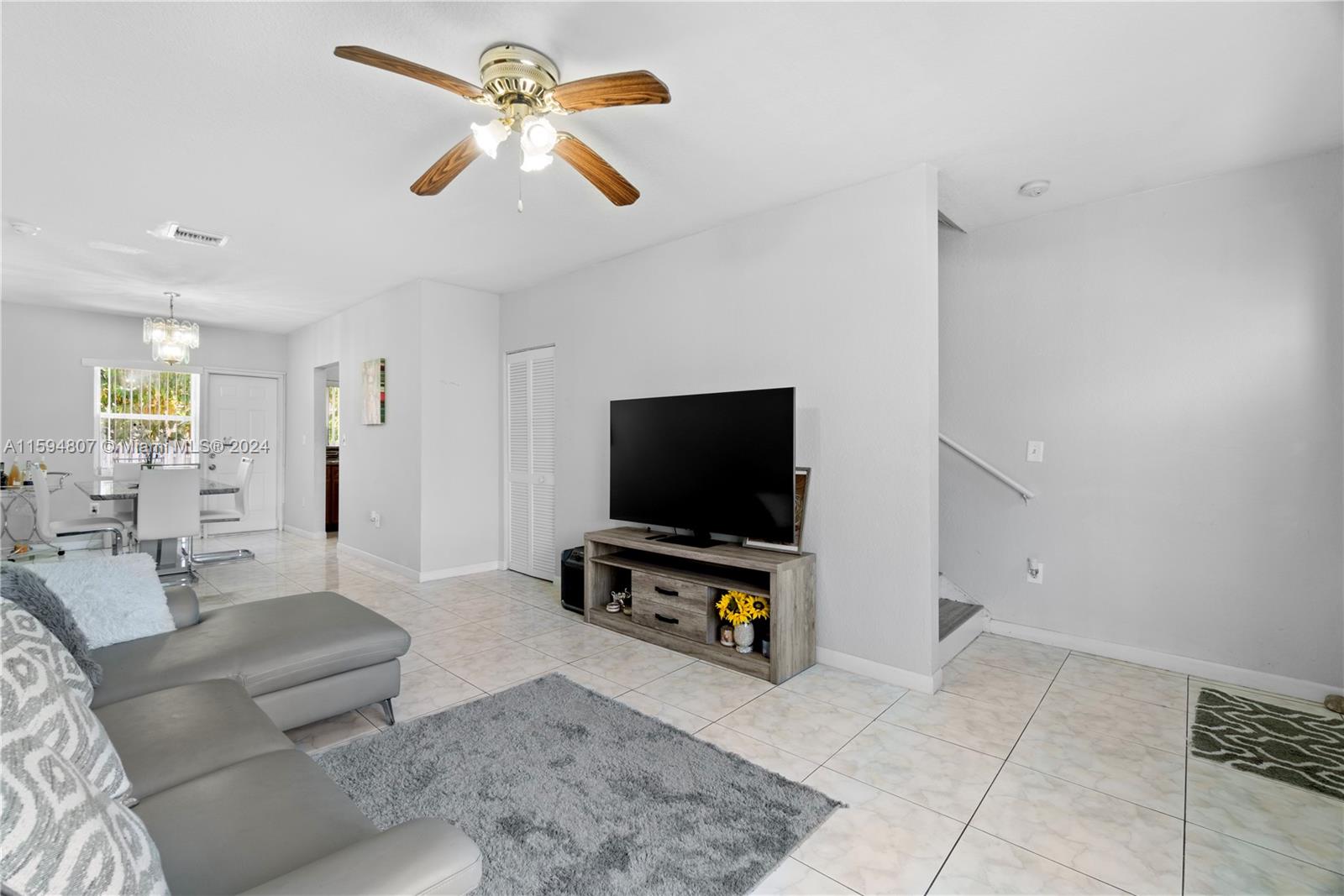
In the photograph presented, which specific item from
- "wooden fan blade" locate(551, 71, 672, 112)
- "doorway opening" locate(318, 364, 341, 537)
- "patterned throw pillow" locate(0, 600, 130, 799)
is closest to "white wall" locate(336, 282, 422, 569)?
"doorway opening" locate(318, 364, 341, 537)

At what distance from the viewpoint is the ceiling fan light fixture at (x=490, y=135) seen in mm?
1973

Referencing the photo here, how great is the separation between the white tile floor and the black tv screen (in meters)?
0.76

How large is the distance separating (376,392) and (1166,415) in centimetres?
566

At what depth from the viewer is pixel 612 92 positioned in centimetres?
188

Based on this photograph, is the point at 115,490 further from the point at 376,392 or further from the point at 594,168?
the point at 594,168

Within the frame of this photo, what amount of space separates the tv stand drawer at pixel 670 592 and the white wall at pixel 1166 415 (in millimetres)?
1743

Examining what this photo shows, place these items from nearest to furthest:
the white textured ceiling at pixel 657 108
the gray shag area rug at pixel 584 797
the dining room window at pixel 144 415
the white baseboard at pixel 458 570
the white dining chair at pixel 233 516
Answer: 1. the gray shag area rug at pixel 584 797
2. the white textured ceiling at pixel 657 108
3. the white baseboard at pixel 458 570
4. the white dining chair at pixel 233 516
5. the dining room window at pixel 144 415

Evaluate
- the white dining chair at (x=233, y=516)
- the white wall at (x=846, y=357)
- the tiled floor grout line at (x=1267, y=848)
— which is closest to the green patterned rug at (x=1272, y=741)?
the tiled floor grout line at (x=1267, y=848)

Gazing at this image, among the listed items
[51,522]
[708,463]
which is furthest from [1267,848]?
[51,522]

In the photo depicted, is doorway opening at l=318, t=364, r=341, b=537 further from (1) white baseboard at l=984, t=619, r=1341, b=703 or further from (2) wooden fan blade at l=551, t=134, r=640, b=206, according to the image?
(1) white baseboard at l=984, t=619, r=1341, b=703

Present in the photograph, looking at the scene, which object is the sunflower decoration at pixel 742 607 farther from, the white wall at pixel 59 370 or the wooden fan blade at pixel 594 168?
the white wall at pixel 59 370

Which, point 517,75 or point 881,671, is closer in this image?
point 517,75

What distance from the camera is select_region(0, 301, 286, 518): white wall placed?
5.68m

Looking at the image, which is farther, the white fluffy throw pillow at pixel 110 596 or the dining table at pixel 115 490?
the dining table at pixel 115 490
